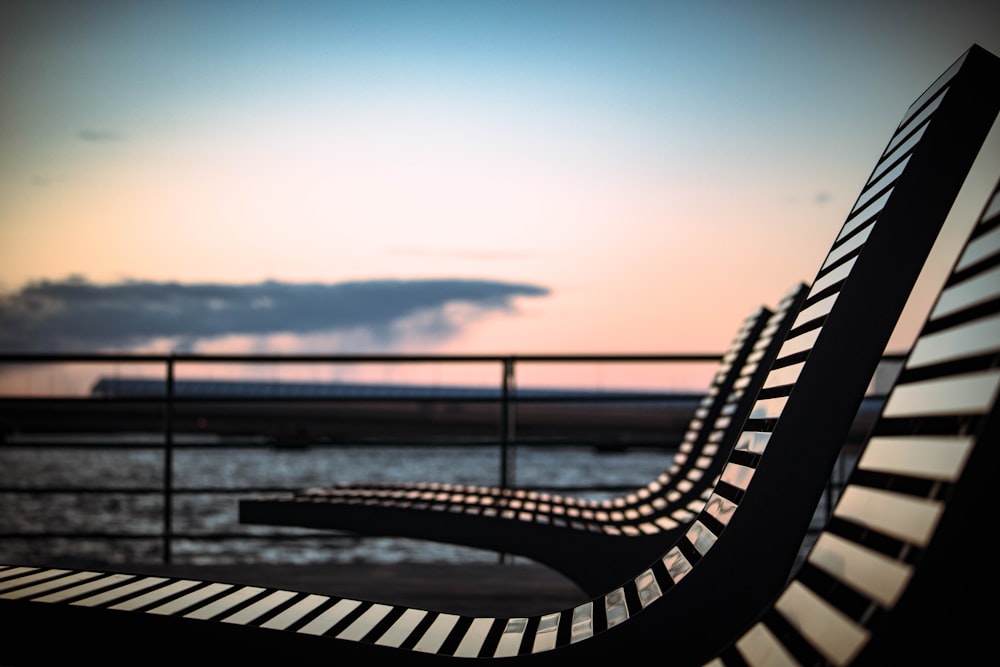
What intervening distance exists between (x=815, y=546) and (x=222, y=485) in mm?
16203

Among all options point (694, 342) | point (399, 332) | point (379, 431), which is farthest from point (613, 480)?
point (379, 431)

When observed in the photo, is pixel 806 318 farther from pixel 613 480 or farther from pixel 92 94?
pixel 613 480

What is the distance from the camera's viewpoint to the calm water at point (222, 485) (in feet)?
23.4

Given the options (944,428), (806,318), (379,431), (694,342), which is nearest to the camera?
(944,428)

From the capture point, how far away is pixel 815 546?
0.94 metres

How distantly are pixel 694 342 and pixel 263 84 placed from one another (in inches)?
483

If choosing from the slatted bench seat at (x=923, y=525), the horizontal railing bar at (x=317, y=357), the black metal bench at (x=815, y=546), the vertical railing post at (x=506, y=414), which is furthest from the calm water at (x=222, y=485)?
the slatted bench seat at (x=923, y=525)

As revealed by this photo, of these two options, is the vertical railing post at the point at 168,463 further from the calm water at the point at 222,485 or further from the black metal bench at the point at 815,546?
the black metal bench at the point at 815,546

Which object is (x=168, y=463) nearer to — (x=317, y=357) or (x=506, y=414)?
(x=317, y=357)

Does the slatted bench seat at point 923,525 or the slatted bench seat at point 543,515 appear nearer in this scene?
the slatted bench seat at point 923,525

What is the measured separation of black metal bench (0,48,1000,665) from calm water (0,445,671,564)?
194cm

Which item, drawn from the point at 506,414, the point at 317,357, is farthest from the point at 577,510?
the point at 317,357

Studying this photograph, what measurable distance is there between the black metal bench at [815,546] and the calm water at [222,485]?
1.94 metres

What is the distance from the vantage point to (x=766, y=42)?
25.0 ft
